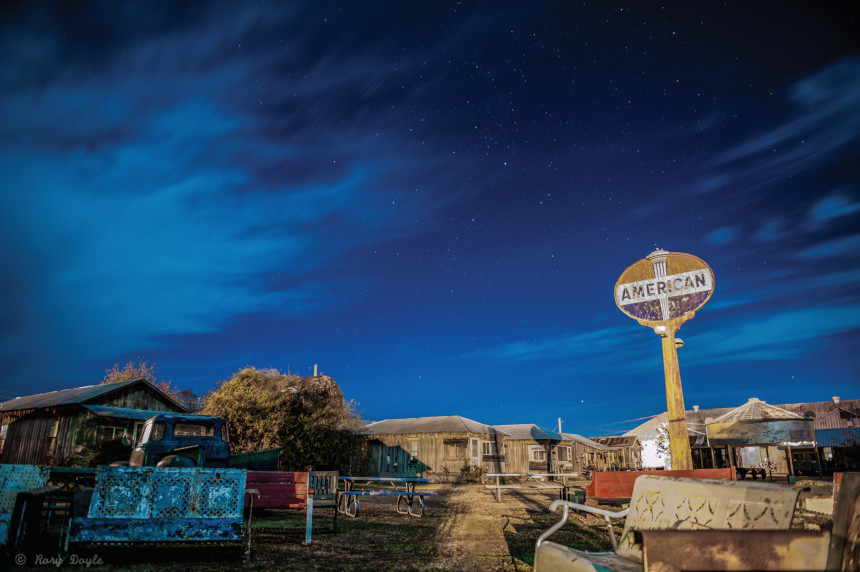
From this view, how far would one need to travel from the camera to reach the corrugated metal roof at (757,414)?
2502cm

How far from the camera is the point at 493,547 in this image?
7.82 metres

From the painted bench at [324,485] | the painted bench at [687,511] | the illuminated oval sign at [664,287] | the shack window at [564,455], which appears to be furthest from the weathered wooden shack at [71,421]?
the shack window at [564,455]

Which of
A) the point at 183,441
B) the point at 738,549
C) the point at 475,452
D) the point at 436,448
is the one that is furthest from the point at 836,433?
the point at 738,549

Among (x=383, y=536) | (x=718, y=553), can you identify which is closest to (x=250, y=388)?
(x=383, y=536)

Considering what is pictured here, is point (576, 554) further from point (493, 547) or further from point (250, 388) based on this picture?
point (250, 388)

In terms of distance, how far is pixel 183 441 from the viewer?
1059 centimetres

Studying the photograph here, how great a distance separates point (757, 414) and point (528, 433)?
1546cm

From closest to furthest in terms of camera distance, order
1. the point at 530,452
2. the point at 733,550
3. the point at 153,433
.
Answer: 1. the point at 733,550
2. the point at 153,433
3. the point at 530,452

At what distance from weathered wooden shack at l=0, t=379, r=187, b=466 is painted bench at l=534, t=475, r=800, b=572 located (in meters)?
22.4

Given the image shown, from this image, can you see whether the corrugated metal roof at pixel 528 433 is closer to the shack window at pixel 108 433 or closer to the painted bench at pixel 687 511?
the shack window at pixel 108 433

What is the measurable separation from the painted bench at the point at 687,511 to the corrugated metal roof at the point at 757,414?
1024 inches

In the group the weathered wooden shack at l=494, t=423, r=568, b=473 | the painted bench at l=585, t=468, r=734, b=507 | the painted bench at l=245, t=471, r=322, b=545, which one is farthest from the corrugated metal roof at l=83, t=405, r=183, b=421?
the weathered wooden shack at l=494, t=423, r=568, b=473

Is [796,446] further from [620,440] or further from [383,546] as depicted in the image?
[620,440]

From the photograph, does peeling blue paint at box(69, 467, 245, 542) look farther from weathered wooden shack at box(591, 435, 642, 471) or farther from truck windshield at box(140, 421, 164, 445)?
weathered wooden shack at box(591, 435, 642, 471)
